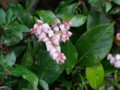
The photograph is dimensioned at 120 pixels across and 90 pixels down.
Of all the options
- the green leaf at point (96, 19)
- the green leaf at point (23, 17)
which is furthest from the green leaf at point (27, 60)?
the green leaf at point (96, 19)

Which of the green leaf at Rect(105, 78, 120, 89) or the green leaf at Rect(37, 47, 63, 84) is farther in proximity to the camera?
the green leaf at Rect(105, 78, 120, 89)

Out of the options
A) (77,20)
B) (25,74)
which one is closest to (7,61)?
(25,74)

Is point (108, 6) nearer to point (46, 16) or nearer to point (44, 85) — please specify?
point (46, 16)

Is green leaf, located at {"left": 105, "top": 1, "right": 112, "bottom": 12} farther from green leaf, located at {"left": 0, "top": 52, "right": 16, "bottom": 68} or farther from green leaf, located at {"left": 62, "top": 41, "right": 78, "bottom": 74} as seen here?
green leaf, located at {"left": 0, "top": 52, "right": 16, "bottom": 68}

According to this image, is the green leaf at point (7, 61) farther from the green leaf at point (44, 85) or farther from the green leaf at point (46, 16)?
the green leaf at point (46, 16)

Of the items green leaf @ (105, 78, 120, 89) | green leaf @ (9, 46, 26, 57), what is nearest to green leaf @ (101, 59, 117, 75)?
green leaf @ (105, 78, 120, 89)

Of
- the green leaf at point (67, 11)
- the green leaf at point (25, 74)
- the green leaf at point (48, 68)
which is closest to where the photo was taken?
the green leaf at point (25, 74)

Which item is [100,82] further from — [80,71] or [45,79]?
[45,79]
